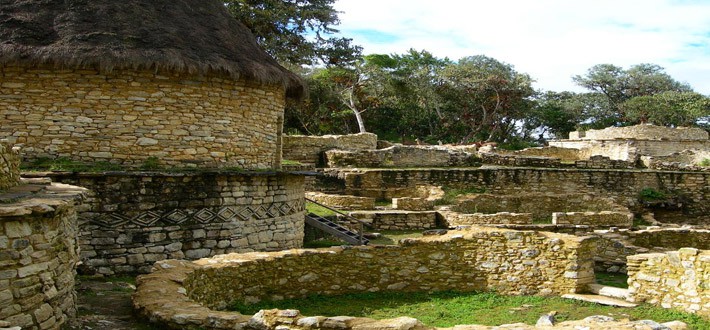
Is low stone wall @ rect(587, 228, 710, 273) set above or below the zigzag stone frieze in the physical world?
below

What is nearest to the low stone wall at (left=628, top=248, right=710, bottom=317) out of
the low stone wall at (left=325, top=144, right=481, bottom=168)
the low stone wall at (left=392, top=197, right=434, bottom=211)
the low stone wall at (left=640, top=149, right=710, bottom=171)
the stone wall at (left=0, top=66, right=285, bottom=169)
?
the stone wall at (left=0, top=66, right=285, bottom=169)

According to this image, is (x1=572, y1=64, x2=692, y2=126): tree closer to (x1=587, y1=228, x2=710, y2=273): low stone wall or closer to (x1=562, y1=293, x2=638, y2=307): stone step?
(x1=587, y1=228, x2=710, y2=273): low stone wall

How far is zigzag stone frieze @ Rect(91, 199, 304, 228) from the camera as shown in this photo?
12.5 m

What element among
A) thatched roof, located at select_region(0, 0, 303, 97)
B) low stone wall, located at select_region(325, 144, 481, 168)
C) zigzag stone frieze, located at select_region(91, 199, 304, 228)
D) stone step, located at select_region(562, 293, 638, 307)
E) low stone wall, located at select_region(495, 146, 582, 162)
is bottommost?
stone step, located at select_region(562, 293, 638, 307)

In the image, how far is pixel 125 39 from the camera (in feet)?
43.9

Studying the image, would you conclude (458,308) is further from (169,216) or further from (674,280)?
(169,216)

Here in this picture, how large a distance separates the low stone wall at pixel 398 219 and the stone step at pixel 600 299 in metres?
9.64

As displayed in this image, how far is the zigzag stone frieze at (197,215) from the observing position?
12.5 m

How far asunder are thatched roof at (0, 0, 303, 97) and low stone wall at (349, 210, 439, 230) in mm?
5948

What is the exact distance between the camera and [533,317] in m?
Result: 9.65

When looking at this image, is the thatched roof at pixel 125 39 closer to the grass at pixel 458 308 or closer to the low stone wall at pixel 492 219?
the grass at pixel 458 308

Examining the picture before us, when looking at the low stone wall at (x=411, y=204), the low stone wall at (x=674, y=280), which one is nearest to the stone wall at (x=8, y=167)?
the low stone wall at (x=674, y=280)

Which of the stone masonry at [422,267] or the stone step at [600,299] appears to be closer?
the stone masonry at [422,267]

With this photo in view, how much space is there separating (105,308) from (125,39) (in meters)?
6.96
